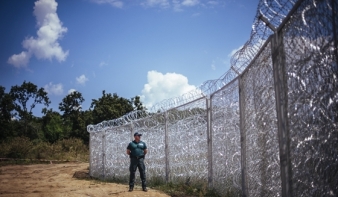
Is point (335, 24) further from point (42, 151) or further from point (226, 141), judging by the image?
point (42, 151)

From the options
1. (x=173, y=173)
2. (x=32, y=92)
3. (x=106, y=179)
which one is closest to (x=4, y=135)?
(x=32, y=92)

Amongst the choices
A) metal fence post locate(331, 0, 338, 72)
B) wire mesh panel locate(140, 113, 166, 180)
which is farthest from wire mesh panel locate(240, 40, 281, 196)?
wire mesh panel locate(140, 113, 166, 180)

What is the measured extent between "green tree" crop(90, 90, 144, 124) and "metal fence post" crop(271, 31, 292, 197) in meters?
30.8

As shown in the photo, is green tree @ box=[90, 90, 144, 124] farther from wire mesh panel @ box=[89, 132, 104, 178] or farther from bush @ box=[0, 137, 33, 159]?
wire mesh panel @ box=[89, 132, 104, 178]

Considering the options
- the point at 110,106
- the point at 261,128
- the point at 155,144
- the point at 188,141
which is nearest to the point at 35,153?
the point at 110,106

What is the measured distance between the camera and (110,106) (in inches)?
1328

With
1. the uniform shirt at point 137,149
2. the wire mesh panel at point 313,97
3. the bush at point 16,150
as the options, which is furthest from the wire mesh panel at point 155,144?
the bush at point 16,150

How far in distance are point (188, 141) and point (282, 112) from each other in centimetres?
456

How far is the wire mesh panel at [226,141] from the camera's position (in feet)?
16.0

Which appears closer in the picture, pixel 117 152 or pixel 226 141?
pixel 226 141

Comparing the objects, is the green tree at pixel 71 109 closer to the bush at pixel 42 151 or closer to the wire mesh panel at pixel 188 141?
the bush at pixel 42 151

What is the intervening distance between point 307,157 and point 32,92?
1714 inches

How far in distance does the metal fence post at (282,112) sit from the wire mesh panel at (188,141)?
3.84 m

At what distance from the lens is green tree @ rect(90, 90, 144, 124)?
3309 cm
